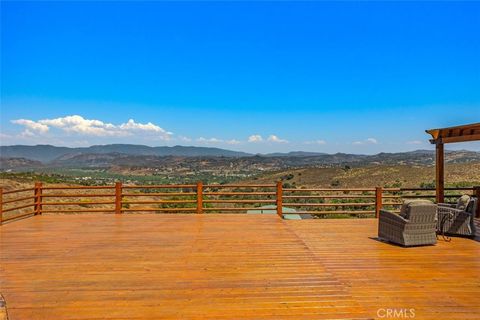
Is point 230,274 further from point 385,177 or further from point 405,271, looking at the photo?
point 385,177

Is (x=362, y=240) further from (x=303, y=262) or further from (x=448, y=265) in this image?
(x=303, y=262)

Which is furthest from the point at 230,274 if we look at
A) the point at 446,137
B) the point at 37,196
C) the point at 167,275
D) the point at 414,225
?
the point at 37,196

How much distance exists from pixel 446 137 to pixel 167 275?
736 centimetres

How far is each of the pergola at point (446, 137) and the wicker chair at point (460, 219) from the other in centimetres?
147

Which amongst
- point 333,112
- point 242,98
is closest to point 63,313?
point 242,98

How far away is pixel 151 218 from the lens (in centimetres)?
961

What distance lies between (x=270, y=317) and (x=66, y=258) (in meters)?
3.84

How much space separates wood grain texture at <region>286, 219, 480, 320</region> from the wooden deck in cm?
1

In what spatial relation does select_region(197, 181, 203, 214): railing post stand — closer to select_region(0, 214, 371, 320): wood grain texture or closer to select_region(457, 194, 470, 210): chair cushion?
select_region(0, 214, 371, 320): wood grain texture

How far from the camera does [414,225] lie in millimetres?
6312

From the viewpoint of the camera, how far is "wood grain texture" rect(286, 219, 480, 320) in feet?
12.2

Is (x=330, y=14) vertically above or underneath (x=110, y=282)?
above

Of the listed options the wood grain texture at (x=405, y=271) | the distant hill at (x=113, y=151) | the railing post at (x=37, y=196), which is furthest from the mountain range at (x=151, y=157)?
the railing post at (x=37, y=196)

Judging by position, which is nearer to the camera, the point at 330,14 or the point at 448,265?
the point at 448,265
